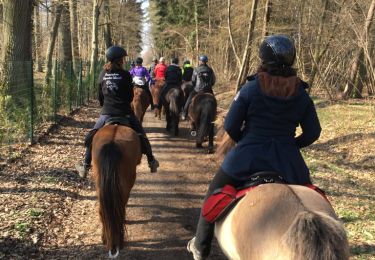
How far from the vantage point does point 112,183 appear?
4.44 metres

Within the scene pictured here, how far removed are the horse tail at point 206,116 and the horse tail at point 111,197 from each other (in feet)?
20.1

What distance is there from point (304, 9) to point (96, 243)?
15229 millimetres

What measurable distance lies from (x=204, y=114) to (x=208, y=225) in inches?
275

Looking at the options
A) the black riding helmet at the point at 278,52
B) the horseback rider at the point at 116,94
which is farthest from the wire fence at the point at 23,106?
the black riding helmet at the point at 278,52

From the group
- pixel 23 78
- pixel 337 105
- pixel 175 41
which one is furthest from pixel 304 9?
pixel 175 41

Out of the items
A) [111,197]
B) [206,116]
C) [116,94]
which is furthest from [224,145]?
[206,116]

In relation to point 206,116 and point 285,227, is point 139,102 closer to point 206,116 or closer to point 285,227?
point 206,116

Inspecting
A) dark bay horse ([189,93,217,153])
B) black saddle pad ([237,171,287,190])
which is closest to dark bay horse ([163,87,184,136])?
dark bay horse ([189,93,217,153])

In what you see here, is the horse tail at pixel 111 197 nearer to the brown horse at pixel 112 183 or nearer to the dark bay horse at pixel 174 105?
the brown horse at pixel 112 183

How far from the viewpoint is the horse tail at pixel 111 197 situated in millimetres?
4438

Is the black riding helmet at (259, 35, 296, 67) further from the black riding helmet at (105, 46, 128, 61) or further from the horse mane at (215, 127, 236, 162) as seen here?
the black riding helmet at (105, 46, 128, 61)

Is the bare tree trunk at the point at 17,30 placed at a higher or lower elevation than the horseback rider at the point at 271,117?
higher

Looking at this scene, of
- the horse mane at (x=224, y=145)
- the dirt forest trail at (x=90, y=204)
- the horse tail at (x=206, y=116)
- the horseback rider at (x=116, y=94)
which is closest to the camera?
the horse mane at (x=224, y=145)

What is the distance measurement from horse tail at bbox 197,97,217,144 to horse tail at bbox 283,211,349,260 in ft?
27.1
